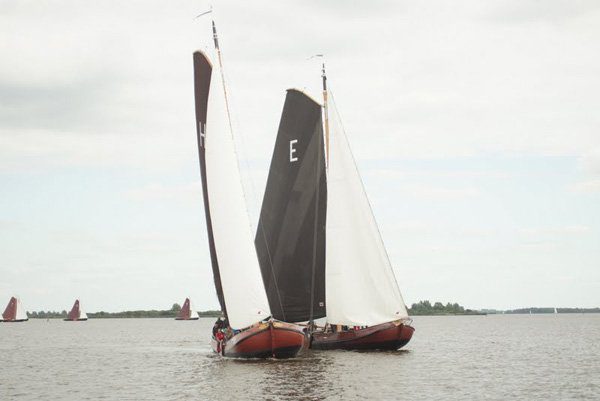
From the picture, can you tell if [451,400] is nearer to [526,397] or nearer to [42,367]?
[526,397]

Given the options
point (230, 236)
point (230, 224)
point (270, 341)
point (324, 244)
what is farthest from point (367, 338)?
point (230, 224)

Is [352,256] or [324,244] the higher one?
[324,244]

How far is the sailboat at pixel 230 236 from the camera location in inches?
1847

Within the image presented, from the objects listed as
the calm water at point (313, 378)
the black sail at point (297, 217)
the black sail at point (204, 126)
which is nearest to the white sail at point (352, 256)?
the black sail at point (297, 217)

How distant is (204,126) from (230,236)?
6.96 metres

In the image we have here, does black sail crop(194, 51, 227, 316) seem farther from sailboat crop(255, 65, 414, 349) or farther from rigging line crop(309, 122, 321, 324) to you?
rigging line crop(309, 122, 321, 324)

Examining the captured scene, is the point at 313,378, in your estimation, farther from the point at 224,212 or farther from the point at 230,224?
the point at 224,212

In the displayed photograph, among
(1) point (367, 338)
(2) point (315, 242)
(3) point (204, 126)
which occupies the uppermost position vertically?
(3) point (204, 126)

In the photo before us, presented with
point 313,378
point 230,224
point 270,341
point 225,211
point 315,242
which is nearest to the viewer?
point 313,378

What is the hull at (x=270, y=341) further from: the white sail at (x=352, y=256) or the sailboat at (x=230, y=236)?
the white sail at (x=352, y=256)

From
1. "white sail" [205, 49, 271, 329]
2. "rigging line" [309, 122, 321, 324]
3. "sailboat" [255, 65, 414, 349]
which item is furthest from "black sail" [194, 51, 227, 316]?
"rigging line" [309, 122, 321, 324]

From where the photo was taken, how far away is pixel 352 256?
196 ft

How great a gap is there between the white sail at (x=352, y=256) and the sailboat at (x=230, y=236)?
10.3m

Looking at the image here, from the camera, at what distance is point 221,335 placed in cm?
5472
